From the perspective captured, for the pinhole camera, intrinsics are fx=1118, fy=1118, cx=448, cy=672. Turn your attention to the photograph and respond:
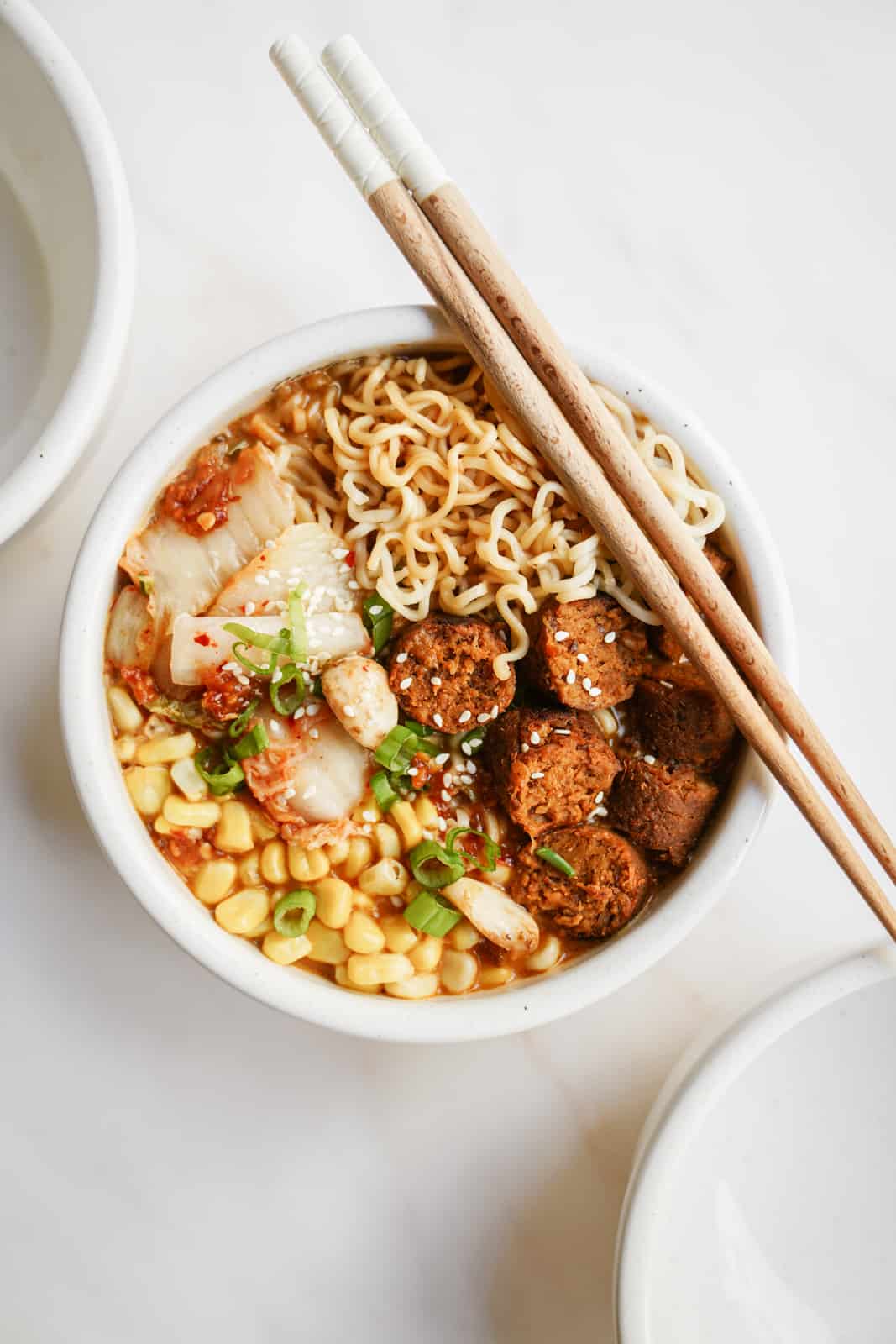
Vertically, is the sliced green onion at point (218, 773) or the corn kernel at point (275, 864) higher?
the sliced green onion at point (218, 773)

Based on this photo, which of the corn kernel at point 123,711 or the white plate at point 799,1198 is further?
the white plate at point 799,1198

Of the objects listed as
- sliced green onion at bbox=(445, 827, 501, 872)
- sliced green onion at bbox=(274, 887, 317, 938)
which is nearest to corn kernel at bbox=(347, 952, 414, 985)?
sliced green onion at bbox=(274, 887, 317, 938)

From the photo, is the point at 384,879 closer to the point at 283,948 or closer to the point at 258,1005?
the point at 283,948

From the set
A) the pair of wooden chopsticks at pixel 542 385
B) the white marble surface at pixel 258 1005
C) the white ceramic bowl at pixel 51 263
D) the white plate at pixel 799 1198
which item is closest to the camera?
the pair of wooden chopsticks at pixel 542 385

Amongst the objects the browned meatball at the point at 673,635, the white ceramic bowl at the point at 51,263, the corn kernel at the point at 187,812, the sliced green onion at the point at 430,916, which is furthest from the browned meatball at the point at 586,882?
the white ceramic bowl at the point at 51,263

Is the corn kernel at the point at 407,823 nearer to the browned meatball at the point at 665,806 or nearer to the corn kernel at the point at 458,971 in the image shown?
the corn kernel at the point at 458,971

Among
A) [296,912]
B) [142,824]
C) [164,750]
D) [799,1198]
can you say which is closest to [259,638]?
[164,750]

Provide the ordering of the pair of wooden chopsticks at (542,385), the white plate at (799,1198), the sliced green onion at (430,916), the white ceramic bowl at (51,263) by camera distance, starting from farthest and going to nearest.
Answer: the white plate at (799,1198) < the sliced green onion at (430,916) < the white ceramic bowl at (51,263) < the pair of wooden chopsticks at (542,385)

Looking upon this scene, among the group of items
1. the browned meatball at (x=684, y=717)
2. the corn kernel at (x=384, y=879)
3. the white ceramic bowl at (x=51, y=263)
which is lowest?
the browned meatball at (x=684, y=717)
